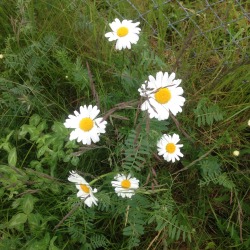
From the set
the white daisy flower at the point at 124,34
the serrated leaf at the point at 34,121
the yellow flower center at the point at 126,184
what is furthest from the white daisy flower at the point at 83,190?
the white daisy flower at the point at 124,34

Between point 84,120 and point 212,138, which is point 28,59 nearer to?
point 84,120

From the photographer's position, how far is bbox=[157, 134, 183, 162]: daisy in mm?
1353

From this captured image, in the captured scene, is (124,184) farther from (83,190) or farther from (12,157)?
(12,157)

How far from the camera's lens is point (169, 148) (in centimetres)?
137

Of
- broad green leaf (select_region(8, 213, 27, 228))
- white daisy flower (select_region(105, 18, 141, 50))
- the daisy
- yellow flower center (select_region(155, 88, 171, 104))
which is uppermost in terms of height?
white daisy flower (select_region(105, 18, 141, 50))

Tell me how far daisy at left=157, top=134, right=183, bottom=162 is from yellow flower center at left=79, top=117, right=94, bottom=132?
295mm

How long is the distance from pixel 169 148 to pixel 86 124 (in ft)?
1.17

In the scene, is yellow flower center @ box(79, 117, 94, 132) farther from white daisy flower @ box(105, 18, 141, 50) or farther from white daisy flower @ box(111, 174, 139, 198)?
white daisy flower @ box(105, 18, 141, 50)

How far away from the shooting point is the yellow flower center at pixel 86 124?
122cm

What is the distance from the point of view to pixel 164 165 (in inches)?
62.2

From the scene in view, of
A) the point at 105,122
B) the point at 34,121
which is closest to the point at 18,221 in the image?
the point at 34,121

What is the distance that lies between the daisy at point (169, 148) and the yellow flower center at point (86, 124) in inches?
11.6

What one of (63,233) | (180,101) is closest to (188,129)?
(180,101)

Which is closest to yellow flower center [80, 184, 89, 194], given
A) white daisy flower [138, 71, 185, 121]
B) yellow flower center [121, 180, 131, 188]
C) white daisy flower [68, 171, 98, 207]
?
white daisy flower [68, 171, 98, 207]
